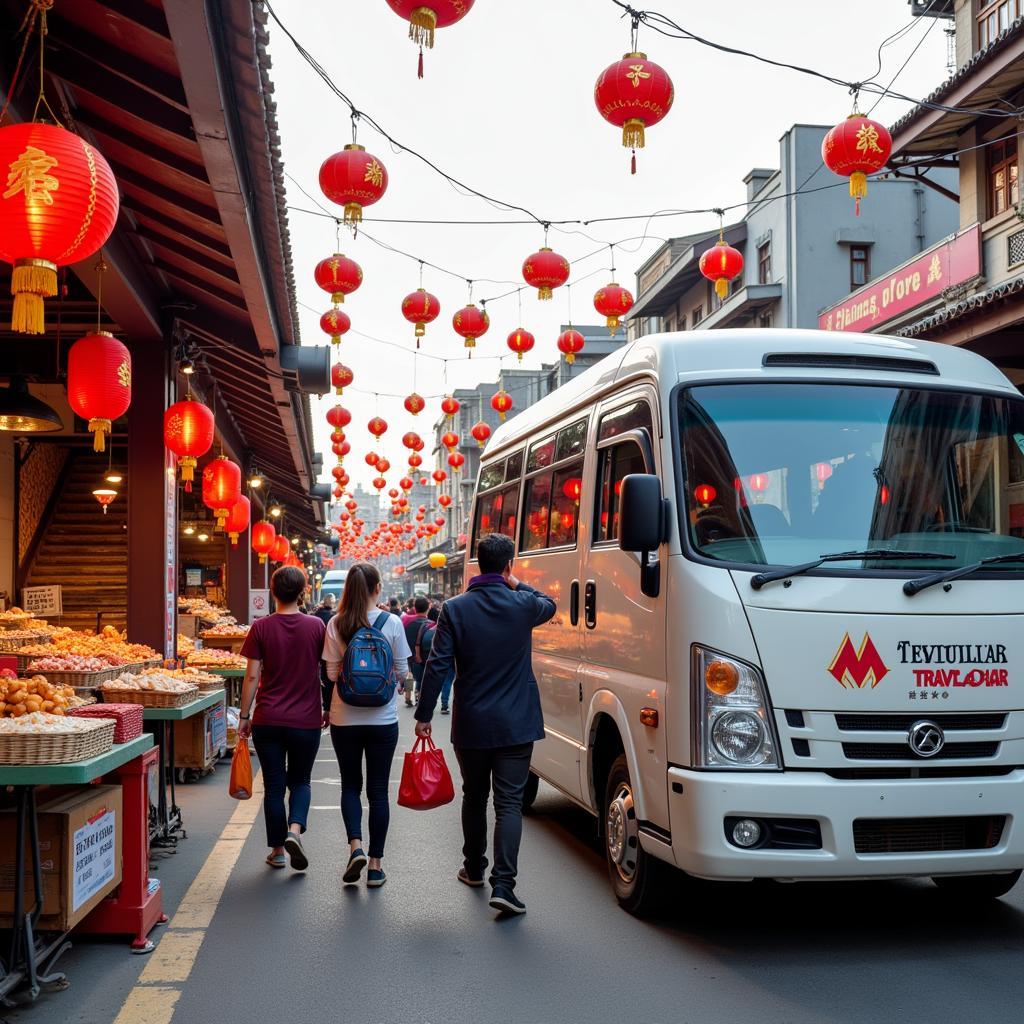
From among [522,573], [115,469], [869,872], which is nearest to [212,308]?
[522,573]

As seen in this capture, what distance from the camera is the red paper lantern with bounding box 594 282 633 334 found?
14758mm

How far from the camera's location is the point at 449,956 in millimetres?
5480

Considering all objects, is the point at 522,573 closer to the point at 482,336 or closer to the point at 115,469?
the point at 482,336

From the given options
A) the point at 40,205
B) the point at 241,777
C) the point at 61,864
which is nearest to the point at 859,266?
the point at 241,777

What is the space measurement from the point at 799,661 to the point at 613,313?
390 inches

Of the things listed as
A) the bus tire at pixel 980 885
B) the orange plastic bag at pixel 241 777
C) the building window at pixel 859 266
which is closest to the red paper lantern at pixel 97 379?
the orange plastic bag at pixel 241 777

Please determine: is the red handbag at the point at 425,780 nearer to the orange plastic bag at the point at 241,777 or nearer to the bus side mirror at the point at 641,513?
the orange plastic bag at the point at 241,777

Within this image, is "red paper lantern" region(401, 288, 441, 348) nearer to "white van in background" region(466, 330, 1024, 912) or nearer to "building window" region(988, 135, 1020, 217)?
"white van in background" region(466, 330, 1024, 912)

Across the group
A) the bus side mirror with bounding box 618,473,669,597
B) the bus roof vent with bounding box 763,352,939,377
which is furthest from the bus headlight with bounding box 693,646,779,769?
the bus roof vent with bounding box 763,352,939,377

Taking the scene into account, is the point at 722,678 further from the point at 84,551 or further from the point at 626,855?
the point at 84,551

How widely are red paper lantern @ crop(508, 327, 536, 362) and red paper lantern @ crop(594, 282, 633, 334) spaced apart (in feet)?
7.68

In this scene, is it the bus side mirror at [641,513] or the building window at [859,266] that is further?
the building window at [859,266]

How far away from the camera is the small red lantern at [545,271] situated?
12.3 metres

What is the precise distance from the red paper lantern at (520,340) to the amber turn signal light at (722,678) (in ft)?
39.7
